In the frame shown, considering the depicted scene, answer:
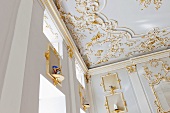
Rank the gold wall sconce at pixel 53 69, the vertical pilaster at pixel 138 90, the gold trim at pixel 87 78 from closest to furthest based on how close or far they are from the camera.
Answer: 1. the gold wall sconce at pixel 53 69
2. the vertical pilaster at pixel 138 90
3. the gold trim at pixel 87 78

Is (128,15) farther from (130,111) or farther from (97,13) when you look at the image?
(130,111)

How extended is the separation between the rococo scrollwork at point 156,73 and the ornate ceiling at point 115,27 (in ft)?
1.72

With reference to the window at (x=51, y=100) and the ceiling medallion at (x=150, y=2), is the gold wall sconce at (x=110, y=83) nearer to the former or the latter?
the ceiling medallion at (x=150, y=2)

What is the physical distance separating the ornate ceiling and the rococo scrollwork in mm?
524

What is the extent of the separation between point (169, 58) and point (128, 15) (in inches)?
102

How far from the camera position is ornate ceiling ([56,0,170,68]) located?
4.22 m

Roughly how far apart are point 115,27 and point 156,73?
2.33m

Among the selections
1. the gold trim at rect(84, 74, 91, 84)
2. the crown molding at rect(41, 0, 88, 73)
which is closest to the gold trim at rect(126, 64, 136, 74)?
the gold trim at rect(84, 74, 91, 84)

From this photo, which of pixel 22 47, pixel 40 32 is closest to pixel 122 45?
pixel 40 32

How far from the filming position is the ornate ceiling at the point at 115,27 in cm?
422

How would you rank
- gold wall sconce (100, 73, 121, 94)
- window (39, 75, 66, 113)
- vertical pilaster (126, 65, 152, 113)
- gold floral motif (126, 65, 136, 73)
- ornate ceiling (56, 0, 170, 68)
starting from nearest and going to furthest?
window (39, 75, 66, 113) < ornate ceiling (56, 0, 170, 68) < vertical pilaster (126, 65, 152, 113) < gold wall sconce (100, 73, 121, 94) < gold floral motif (126, 65, 136, 73)

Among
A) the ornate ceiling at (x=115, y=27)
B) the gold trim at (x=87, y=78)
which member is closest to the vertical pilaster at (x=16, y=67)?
the ornate ceiling at (x=115, y=27)

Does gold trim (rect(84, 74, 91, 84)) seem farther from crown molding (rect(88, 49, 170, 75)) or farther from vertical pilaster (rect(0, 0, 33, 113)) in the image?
vertical pilaster (rect(0, 0, 33, 113))

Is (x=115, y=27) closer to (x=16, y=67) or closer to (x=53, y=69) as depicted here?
(x=53, y=69)
